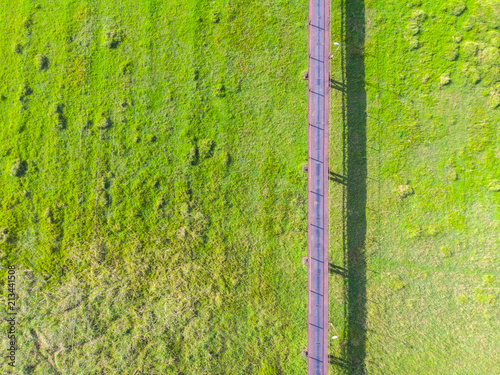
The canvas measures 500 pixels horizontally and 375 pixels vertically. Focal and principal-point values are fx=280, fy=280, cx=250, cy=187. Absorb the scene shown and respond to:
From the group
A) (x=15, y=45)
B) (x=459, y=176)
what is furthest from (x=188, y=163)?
(x=459, y=176)

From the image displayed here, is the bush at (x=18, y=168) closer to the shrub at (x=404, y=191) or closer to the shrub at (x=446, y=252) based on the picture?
→ the shrub at (x=404, y=191)

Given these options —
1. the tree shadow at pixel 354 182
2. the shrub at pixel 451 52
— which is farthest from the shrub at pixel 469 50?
the tree shadow at pixel 354 182

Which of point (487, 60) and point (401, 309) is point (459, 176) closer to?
point (487, 60)

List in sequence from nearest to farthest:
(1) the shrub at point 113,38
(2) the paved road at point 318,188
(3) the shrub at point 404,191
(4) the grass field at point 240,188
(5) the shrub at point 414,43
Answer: (2) the paved road at point 318,188 → (4) the grass field at point 240,188 → (3) the shrub at point 404,191 → (5) the shrub at point 414,43 → (1) the shrub at point 113,38

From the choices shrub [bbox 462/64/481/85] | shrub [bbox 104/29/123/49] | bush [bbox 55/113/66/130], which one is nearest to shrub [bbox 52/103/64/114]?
bush [bbox 55/113/66/130]

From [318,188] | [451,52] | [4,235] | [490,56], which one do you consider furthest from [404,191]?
[4,235]
